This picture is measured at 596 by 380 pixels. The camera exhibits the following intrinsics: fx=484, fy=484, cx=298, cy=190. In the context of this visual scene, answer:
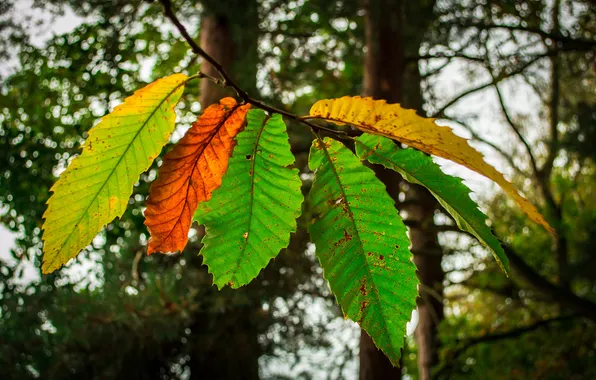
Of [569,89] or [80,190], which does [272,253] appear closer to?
[80,190]

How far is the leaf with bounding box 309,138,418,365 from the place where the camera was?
51 cm

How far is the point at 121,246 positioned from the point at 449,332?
274cm

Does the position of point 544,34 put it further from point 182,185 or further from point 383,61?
point 182,185

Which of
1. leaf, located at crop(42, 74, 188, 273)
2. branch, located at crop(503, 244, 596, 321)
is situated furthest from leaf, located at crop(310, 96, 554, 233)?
branch, located at crop(503, 244, 596, 321)

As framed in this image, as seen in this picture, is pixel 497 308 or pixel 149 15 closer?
pixel 149 15

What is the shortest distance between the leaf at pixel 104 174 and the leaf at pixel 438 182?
22 centimetres

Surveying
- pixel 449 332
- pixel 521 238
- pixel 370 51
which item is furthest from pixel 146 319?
pixel 521 238

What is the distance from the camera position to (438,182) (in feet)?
1.59

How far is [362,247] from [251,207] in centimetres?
13

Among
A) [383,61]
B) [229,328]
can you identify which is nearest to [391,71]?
[383,61]

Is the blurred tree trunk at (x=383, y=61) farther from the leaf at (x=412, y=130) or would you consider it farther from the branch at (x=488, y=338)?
the leaf at (x=412, y=130)

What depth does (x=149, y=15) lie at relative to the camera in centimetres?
284

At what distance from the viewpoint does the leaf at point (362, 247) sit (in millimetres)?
513

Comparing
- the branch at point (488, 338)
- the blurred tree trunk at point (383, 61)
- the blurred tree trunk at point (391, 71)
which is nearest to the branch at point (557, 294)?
the branch at point (488, 338)
